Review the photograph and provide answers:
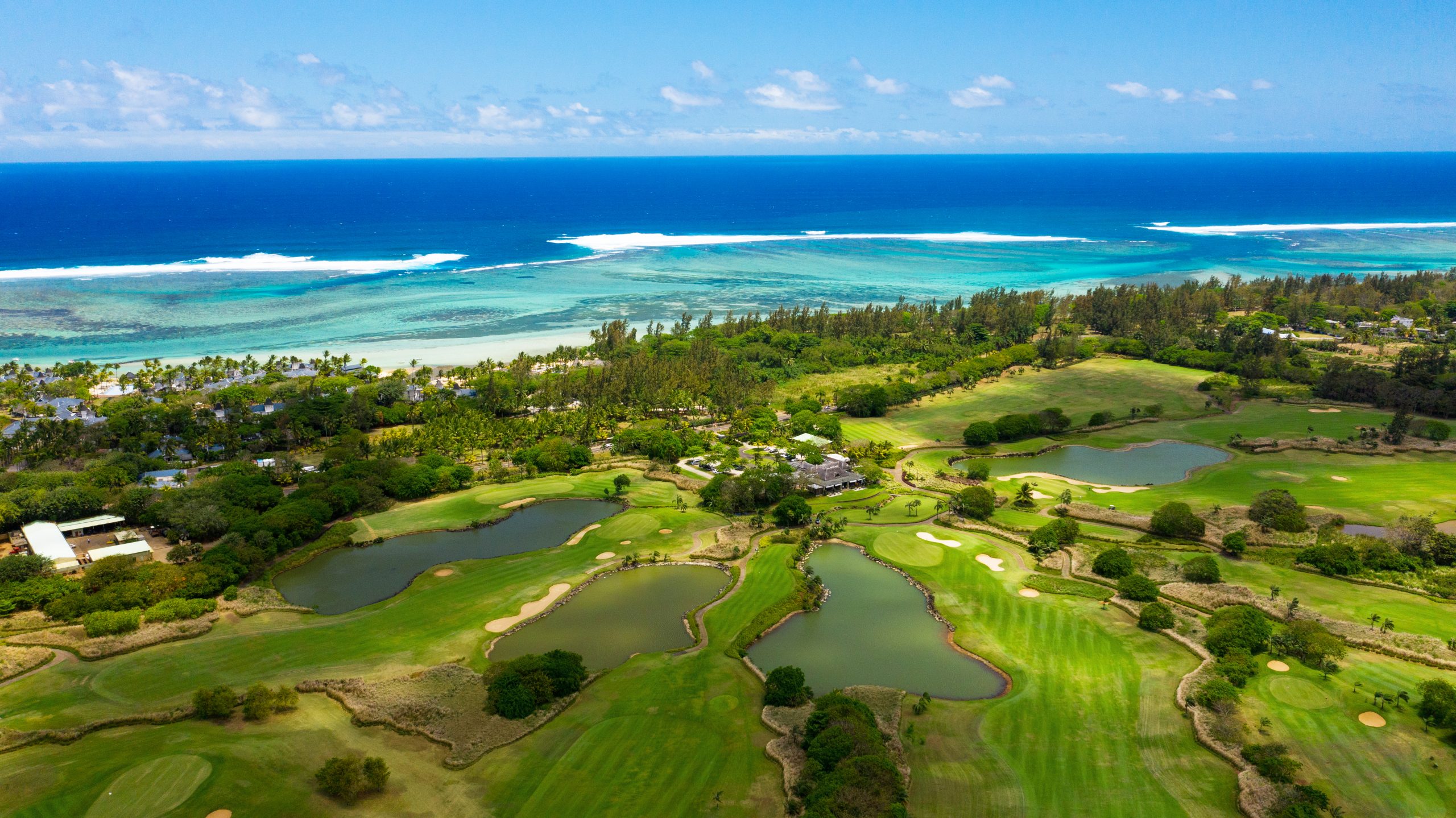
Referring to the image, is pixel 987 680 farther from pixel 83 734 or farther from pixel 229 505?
pixel 229 505

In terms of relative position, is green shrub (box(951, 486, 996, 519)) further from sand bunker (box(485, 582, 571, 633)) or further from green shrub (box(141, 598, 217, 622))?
green shrub (box(141, 598, 217, 622))

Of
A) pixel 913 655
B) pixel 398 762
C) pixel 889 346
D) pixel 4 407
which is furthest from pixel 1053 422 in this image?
pixel 4 407

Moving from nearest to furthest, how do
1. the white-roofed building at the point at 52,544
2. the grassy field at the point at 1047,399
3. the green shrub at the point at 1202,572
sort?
the green shrub at the point at 1202,572 < the white-roofed building at the point at 52,544 < the grassy field at the point at 1047,399

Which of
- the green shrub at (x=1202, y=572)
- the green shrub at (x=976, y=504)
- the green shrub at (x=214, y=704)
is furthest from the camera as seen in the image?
the green shrub at (x=976, y=504)

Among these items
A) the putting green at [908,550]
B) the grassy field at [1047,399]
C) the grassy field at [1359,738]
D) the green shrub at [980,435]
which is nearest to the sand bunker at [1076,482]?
the green shrub at [980,435]

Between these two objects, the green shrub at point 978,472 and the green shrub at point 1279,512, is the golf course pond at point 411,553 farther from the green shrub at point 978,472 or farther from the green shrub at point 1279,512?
the green shrub at point 1279,512

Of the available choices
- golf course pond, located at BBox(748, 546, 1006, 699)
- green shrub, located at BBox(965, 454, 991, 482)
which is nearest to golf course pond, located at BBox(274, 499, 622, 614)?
golf course pond, located at BBox(748, 546, 1006, 699)
